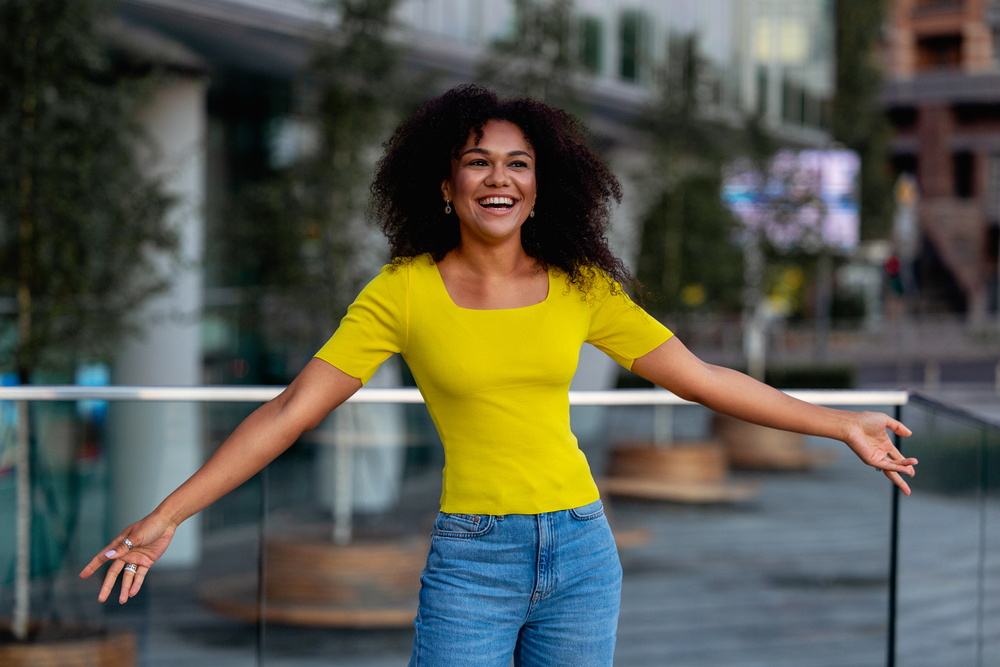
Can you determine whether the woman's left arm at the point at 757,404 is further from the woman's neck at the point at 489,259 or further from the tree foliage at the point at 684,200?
the tree foliage at the point at 684,200

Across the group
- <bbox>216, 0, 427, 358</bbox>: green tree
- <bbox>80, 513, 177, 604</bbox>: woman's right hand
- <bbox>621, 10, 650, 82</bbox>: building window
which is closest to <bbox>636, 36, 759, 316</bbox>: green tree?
<bbox>621, 10, 650, 82</bbox>: building window

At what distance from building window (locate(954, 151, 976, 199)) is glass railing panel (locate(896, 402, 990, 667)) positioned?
54.6 m

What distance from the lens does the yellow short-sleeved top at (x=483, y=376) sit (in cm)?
196

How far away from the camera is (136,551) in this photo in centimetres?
187

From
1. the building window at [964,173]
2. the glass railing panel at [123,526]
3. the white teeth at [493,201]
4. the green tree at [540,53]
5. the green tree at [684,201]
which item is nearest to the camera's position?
the white teeth at [493,201]

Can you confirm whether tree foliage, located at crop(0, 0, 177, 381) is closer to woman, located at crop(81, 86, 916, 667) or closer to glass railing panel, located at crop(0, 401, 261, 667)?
glass railing panel, located at crop(0, 401, 261, 667)

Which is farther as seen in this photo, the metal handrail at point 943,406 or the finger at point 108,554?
the metal handrail at point 943,406

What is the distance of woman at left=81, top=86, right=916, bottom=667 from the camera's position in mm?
1944

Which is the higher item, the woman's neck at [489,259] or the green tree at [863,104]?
the green tree at [863,104]

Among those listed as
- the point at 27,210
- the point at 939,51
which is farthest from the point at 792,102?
the point at 939,51

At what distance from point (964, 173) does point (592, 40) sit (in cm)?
4798

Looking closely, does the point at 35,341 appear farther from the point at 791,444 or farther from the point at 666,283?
the point at 666,283

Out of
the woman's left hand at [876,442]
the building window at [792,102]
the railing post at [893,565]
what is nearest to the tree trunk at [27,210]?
the railing post at [893,565]

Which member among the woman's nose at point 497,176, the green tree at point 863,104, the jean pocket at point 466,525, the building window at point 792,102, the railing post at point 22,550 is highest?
the green tree at point 863,104
